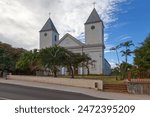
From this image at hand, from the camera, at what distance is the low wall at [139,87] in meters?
18.7

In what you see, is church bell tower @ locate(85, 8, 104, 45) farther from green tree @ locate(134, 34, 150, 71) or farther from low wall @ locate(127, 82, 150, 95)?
low wall @ locate(127, 82, 150, 95)

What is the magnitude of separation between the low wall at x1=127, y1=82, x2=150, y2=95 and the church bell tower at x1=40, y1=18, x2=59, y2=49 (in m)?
38.1

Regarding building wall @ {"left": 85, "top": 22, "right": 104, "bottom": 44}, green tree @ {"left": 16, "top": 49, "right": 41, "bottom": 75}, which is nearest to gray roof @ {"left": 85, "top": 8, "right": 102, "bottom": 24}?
building wall @ {"left": 85, "top": 22, "right": 104, "bottom": 44}

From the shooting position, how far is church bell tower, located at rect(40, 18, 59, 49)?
55.8 metres

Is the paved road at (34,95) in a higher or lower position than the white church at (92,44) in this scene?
lower

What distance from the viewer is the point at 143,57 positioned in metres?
22.7

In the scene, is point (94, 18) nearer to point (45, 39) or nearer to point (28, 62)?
point (45, 39)

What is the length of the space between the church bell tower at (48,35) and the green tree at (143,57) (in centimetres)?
3454

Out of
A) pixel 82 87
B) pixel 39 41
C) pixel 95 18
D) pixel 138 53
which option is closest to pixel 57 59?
pixel 82 87

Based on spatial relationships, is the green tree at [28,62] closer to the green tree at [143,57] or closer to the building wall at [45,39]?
the green tree at [143,57]

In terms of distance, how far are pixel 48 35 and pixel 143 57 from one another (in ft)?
121

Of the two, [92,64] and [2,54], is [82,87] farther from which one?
[92,64]

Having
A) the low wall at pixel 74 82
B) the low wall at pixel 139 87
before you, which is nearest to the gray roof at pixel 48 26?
the low wall at pixel 74 82

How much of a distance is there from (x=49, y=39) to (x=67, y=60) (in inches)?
1057
